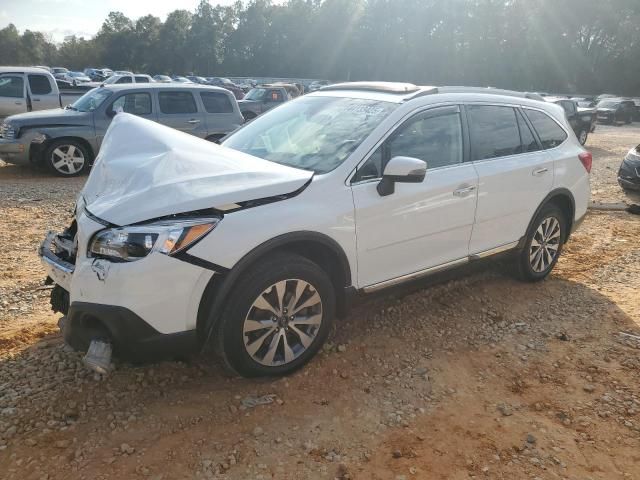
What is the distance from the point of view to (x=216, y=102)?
10.7m

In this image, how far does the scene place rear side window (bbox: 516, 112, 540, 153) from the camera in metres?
4.40

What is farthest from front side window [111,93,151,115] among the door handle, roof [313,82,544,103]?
the door handle

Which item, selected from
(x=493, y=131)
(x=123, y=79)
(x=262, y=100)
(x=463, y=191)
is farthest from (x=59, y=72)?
(x=463, y=191)

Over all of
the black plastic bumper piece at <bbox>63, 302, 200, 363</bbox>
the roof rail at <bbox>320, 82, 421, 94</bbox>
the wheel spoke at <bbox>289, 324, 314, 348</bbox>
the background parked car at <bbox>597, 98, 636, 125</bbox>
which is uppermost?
the roof rail at <bbox>320, 82, 421, 94</bbox>

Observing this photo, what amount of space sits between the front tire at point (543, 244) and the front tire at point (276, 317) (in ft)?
7.49

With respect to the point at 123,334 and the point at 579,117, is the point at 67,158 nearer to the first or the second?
the point at 123,334

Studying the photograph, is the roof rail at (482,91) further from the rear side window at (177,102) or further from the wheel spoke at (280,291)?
the rear side window at (177,102)

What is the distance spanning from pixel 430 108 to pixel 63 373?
9.81ft

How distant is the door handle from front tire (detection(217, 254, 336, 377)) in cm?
124

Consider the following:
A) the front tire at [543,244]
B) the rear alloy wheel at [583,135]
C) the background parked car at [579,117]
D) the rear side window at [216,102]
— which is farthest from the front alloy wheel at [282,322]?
the rear alloy wheel at [583,135]

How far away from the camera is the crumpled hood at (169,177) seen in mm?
2664

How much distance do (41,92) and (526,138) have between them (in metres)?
12.0

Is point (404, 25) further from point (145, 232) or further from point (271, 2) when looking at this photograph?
point (145, 232)

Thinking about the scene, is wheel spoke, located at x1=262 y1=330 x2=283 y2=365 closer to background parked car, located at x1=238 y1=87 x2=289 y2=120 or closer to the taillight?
the taillight
